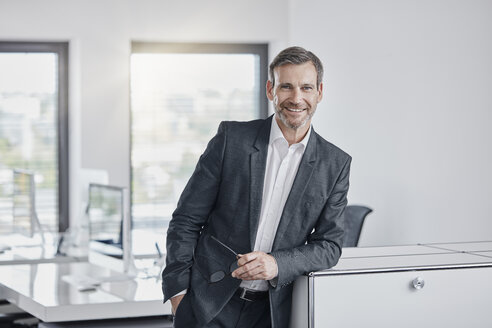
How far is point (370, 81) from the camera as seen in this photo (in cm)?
486

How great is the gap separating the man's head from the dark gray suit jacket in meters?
0.10

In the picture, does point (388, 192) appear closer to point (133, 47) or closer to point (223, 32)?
point (223, 32)

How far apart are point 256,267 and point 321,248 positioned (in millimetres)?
196

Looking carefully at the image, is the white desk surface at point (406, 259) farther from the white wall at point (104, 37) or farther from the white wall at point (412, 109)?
the white wall at point (104, 37)

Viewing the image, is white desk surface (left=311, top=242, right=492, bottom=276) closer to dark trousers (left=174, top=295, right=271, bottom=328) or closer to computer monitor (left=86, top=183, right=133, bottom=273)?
dark trousers (left=174, top=295, right=271, bottom=328)

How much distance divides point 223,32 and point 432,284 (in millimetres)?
4217

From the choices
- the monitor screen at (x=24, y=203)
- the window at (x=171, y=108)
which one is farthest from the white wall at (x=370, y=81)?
the monitor screen at (x=24, y=203)

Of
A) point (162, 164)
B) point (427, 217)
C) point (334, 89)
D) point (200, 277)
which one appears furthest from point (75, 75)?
point (200, 277)

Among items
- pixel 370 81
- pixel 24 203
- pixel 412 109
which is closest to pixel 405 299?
pixel 412 109

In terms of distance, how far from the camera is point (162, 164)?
6.15 meters

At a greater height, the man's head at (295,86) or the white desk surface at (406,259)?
the man's head at (295,86)

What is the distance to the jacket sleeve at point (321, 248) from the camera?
193 cm

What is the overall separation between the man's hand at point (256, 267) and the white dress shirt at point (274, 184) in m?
0.13

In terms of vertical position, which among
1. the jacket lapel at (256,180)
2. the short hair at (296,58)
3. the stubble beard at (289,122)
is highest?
the short hair at (296,58)
